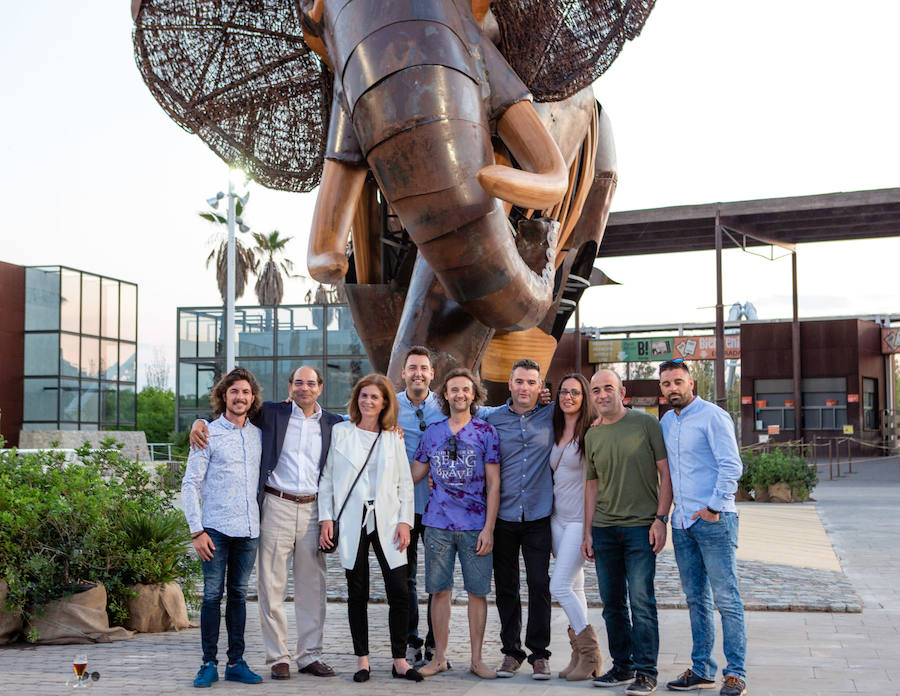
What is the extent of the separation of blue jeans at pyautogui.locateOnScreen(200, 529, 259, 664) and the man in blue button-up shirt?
4.15 feet

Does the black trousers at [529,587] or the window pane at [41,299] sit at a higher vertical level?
the window pane at [41,299]

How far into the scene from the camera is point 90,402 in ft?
117

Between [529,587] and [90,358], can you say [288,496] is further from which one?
[90,358]

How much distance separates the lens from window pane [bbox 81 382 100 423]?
116 feet

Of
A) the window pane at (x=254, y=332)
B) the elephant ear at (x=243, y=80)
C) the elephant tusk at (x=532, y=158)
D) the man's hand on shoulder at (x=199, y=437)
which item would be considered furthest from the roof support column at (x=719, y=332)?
the man's hand on shoulder at (x=199, y=437)

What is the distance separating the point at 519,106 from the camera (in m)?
4.96

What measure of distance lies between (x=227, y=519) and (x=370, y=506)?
70 cm

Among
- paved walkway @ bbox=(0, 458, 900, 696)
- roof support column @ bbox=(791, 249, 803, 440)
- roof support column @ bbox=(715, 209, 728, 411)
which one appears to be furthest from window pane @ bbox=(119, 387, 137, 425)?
paved walkway @ bbox=(0, 458, 900, 696)

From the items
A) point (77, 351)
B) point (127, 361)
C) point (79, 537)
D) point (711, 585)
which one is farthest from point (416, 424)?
point (127, 361)

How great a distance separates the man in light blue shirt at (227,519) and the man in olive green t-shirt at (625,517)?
65.6 inches

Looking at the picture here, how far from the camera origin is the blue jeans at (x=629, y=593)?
4.93 m

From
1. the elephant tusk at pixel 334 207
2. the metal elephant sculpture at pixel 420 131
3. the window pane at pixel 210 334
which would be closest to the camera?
the metal elephant sculpture at pixel 420 131

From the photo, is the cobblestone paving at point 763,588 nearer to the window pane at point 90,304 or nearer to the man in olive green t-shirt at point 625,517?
the man in olive green t-shirt at point 625,517

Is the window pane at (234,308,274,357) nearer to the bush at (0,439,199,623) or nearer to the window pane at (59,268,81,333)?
the window pane at (59,268,81,333)
